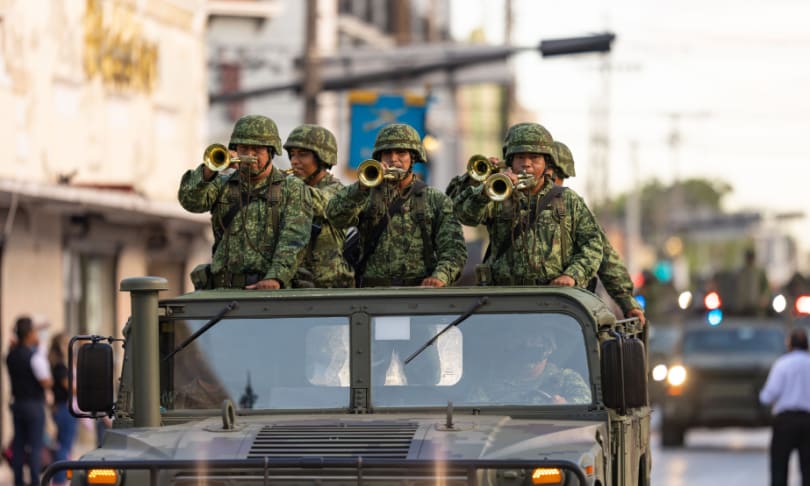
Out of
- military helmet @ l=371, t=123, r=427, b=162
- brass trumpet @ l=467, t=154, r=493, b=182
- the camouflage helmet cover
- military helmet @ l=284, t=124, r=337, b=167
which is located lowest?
the camouflage helmet cover

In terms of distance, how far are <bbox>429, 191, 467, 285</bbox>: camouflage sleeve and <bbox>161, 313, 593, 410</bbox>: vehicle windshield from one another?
137 centimetres

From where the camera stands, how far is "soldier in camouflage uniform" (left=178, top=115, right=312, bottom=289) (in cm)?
1120

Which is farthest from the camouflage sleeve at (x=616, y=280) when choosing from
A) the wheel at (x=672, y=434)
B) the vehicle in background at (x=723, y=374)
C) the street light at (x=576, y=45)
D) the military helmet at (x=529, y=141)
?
the wheel at (x=672, y=434)

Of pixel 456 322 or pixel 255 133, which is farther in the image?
pixel 255 133

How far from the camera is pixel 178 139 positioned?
34156 mm

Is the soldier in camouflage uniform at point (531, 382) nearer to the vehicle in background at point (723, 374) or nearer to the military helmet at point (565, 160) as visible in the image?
the military helmet at point (565, 160)

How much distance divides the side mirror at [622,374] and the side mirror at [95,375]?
2.35m

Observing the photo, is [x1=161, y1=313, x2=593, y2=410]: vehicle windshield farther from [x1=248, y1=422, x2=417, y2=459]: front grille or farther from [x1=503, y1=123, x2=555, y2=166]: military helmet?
[x1=503, y1=123, x2=555, y2=166]: military helmet

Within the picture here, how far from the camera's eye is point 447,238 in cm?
1142

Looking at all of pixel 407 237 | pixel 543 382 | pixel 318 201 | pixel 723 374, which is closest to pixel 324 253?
pixel 318 201

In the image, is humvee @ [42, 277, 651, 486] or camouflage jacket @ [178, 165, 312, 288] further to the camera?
camouflage jacket @ [178, 165, 312, 288]

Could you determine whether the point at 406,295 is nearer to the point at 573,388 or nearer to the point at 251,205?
the point at 573,388

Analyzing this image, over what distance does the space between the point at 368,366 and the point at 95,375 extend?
1.30 m

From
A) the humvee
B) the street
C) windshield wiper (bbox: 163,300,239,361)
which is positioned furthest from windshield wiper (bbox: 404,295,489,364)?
the street
